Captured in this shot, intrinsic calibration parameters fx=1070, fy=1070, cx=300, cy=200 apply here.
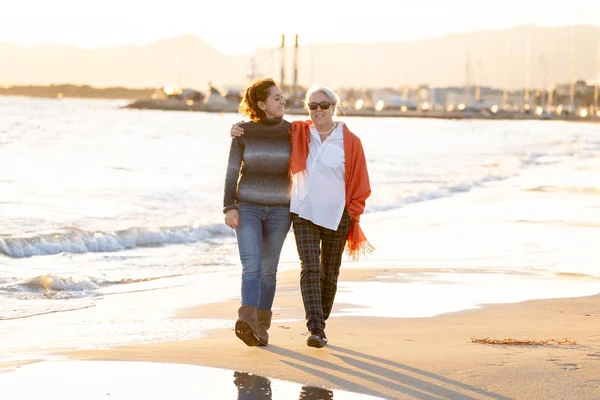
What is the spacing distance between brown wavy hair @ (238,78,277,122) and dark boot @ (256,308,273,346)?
1.19 m

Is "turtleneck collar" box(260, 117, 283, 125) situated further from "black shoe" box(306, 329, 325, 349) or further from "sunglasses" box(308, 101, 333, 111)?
"black shoe" box(306, 329, 325, 349)

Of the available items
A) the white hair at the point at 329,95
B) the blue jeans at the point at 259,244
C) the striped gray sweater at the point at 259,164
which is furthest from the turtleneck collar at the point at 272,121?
the blue jeans at the point at 259,244

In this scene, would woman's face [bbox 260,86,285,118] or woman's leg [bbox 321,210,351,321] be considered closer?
woman's face [bbox 260,86,285,118]

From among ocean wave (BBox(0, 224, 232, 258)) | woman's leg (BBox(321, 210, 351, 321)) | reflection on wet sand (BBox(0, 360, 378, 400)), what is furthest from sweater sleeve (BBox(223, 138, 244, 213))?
ocean wave (BBox(0, 224, 232, 258))

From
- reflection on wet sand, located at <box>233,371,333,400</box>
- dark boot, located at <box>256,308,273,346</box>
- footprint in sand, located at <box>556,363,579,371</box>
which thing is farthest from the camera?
dark boot, located at <box>256,308,273,346</box>

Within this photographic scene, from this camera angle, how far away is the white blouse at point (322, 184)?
21.1 feet

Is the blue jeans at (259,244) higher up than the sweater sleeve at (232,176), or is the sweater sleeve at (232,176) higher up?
the sweater sleeve at (232,176)

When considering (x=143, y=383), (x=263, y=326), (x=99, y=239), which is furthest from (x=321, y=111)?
(x=99, y=239)

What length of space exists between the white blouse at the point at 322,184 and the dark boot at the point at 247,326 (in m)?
0.66

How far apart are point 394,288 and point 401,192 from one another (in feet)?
52.3

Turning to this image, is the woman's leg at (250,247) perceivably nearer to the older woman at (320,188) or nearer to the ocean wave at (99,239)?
the older woman at (320,188)

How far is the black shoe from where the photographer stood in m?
6.39

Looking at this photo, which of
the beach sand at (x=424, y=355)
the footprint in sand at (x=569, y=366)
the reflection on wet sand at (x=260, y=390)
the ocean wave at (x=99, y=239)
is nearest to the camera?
the reflection on wet sand at (x=260, y=390)

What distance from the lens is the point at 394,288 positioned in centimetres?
962
